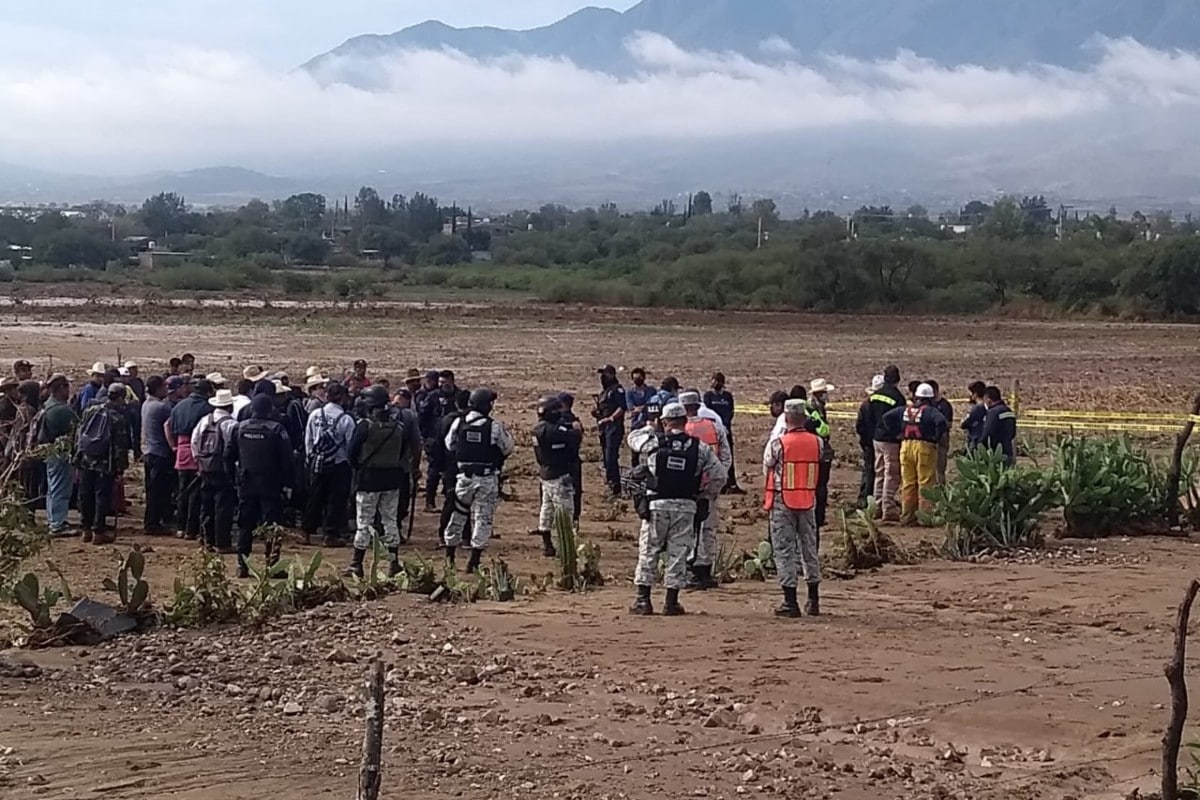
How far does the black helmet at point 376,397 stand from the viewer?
13.9 m

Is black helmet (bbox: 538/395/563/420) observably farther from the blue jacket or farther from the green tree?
the green tree

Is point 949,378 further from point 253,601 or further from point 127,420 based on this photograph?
point 253,601

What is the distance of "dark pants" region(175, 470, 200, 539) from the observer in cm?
1566

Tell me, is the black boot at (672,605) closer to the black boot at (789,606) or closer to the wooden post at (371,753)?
the black boot at (789,606)

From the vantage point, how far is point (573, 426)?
48.9 feet

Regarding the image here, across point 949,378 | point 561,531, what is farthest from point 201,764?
point 949,378

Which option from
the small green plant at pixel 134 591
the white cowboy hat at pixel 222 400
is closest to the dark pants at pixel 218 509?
the white cowboy hat at pixel 222 400

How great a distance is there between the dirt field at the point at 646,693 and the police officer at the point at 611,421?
9.47ft

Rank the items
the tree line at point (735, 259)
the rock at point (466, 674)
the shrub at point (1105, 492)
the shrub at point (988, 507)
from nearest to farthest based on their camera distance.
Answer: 1. the rock at point (466, 674)
2. the shrub at point (988, 507)
3. the shrub at point (1105, 492)
4. the tree line at point (735, 259)

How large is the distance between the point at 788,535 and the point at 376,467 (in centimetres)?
392

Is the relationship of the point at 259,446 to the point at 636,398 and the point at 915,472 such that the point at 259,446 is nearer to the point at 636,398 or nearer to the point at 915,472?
the point at 636,398

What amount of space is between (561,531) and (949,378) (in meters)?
25.8

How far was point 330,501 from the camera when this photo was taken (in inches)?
618

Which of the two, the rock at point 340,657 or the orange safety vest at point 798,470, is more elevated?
the orange safety vest at point 798,470
